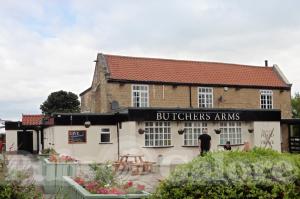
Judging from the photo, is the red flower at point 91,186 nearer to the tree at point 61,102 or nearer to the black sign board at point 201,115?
the black sign board at point 201,115

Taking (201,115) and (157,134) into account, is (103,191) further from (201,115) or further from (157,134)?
(201,115)

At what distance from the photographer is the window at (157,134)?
2688 centimetres

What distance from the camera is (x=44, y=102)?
7594 cm

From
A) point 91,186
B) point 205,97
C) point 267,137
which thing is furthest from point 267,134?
point 91,186

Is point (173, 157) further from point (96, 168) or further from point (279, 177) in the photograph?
point (279, 177)

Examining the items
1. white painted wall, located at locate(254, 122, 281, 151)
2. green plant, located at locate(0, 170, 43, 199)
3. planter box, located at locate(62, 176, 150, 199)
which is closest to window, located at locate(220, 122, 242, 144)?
white painted wall, located at locate(254, 122, 281, 151)

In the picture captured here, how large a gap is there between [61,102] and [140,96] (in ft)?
138

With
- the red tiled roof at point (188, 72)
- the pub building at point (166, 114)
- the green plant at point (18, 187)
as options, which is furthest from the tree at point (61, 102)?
the green plant at point (18, 187)

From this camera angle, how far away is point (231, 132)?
29.2 metres

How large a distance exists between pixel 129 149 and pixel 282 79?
18.9 metres

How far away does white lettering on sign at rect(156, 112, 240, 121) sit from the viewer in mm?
27062

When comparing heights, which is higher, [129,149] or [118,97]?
[118,97]

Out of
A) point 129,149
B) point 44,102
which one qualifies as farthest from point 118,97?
point 44,102

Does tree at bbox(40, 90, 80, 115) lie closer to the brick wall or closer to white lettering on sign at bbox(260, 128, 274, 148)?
the brick wall
